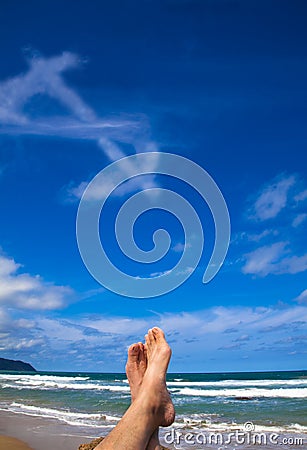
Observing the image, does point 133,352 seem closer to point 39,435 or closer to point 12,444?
point 12,444

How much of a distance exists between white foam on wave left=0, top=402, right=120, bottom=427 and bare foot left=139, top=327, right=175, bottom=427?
5.43 metres

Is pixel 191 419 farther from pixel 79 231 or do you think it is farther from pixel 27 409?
pixel 79 231

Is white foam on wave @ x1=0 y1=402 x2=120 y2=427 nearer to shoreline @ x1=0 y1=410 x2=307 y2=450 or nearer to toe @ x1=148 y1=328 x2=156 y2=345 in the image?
shoreline @ x1=0 y1=410 x2=307 y2=450

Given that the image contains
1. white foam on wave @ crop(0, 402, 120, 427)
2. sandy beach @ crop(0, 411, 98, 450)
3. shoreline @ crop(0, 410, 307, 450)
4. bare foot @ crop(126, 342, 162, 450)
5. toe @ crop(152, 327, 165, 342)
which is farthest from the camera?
white foam on wave @ crop(0, 402, 120, 427)

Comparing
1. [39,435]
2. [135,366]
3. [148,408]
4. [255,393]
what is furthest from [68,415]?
[255,393]

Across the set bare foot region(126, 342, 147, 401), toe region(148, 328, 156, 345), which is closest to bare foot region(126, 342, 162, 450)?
bare foot region(126, 342, 147, 401)

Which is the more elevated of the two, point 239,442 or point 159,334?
point 159,334

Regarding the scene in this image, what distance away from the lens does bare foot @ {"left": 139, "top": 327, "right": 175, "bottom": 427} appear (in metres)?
3.28

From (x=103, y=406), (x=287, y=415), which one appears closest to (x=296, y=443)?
(x=287, y=415)

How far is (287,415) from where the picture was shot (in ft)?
34.1

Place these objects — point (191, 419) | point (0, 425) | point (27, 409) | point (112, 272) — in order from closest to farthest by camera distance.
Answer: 1. point (112, 272)
2. point (0, 425)
3. point (191, 419)
4. point (27, 409)

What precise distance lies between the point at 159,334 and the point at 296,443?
4.17 meters

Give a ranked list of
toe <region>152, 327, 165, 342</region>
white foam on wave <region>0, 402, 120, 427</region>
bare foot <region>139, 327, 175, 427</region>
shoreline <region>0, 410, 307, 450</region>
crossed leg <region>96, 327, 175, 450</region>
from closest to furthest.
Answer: crossed leg <region>96, 327, 175, 450</region> < bare foot <region>139, 327, 175, 427</region> < toe <region>152, 327, 165, 342</region> < shoreline <region>0, 410, 307, 450</region> < white foam on wave <region>0, 402, 120, 427</region>

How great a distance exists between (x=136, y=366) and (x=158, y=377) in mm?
433
